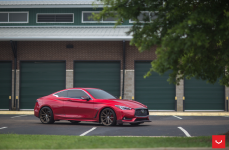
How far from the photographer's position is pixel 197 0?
29.8 ft

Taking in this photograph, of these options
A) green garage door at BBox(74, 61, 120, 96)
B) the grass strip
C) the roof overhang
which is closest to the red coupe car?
the grass strip

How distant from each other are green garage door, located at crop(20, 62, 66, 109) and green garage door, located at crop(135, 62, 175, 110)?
5213 millimetres

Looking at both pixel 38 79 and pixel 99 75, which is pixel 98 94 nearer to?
pixel 99 75

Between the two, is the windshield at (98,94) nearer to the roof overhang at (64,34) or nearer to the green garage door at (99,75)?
the roof overhang at (64,34)

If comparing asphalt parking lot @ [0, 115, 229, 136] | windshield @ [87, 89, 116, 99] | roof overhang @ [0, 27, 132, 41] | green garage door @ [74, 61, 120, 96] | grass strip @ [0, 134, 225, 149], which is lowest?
asphalt parking lot @ [0, 115, 229, 136]

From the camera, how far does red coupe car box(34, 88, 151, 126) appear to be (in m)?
13.3

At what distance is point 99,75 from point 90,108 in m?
10.3

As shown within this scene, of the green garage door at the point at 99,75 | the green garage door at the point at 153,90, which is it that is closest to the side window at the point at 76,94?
the green garage door at the point at 99,75

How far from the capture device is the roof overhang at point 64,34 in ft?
74.3

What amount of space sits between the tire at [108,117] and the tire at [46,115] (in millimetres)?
2363

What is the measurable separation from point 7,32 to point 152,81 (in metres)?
10.7

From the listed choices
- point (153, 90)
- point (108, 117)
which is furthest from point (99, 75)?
point (108, 117)

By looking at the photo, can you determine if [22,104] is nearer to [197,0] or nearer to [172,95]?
[172,95]

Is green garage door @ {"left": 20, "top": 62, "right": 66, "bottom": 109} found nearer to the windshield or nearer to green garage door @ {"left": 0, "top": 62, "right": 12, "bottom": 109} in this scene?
green garage door @ {"left": 0, "top": 62, "right": 12, "bottom": 109}
